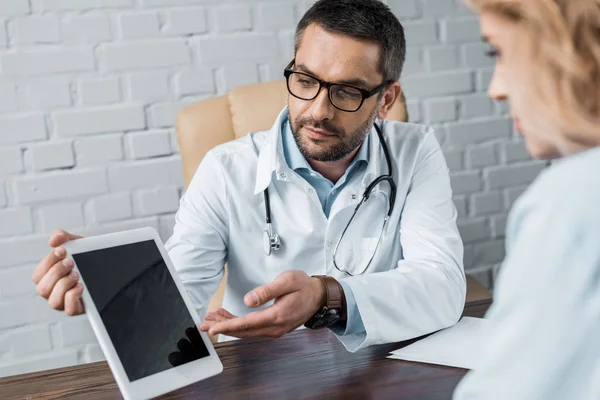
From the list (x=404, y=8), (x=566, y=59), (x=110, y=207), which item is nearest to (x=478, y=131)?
(x=404, y=8)

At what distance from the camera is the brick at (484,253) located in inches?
97.9

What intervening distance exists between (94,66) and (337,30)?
87 cm

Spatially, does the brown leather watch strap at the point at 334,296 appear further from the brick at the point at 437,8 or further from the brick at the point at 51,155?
the brick at the point at 437,8

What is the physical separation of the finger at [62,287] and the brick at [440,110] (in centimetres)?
161

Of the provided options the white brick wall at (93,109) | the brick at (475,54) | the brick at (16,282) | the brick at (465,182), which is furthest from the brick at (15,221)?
the brick at (475,54)

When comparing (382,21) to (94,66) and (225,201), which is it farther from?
(94,66)

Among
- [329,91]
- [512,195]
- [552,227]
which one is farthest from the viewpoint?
[512,195]

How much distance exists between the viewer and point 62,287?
3.16ft

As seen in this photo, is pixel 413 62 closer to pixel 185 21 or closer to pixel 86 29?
pixel 185 21

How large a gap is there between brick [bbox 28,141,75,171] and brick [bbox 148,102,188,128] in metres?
0.25

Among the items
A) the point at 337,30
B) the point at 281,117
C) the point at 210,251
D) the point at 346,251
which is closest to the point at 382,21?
the point at 337,30

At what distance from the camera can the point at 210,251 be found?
150cm

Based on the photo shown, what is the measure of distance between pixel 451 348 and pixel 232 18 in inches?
52.8

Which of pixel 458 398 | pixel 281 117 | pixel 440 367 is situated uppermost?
pixel 281 117
